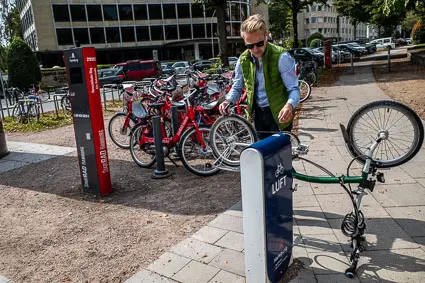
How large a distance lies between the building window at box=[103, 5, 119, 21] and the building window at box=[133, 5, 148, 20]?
2.77 meters

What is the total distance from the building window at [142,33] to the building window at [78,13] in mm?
7345

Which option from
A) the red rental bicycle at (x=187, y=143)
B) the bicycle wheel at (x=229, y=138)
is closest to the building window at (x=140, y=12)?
the red rental bicycle at (x=187, y=143)

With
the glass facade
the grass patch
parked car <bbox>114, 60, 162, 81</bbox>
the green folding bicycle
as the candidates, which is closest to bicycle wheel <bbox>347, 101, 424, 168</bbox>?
the green folding bicycle

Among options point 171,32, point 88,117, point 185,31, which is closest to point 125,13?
point 171,32

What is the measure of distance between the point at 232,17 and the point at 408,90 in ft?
161

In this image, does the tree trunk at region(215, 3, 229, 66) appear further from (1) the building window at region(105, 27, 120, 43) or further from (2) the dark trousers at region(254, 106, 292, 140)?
(1) the building window at region(105, 27, 120, 43)

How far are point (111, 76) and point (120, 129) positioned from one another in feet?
67.4

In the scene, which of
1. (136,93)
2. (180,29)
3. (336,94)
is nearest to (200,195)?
(136,93)

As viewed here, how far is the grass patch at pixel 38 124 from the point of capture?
11.3 meters

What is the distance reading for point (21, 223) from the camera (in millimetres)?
4477

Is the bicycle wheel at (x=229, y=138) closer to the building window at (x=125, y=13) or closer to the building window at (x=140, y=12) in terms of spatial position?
the building window at (x=125, y=13)

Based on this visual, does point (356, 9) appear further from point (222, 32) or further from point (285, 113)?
point (285, 113)

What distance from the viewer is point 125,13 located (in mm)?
52719

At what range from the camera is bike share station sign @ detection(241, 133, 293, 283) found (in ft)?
7.50
